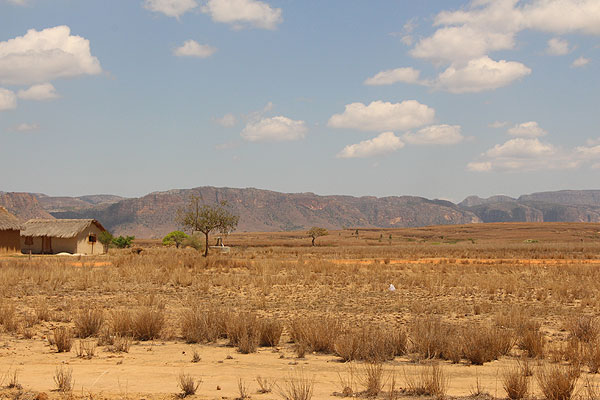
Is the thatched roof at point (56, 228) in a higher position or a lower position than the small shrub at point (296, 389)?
higher

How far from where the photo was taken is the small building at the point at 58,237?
49.8 metres

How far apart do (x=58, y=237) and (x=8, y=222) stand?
449 cm

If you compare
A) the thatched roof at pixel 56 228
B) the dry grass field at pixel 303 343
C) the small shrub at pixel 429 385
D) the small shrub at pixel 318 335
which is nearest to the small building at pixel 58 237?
the thatched roof at pixel 56 228

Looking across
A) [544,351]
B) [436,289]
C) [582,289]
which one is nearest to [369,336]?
[544,351]

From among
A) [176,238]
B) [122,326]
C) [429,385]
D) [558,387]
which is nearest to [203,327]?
[122,326]

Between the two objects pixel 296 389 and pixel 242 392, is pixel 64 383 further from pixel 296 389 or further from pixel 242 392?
pixel 296 389

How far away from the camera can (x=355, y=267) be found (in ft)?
101

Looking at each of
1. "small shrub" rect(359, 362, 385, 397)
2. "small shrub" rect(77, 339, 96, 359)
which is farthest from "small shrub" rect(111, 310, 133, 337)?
"small shrub" rect(359, 362, 385, 397)

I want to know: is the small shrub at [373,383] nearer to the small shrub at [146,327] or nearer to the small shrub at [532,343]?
the small shrub at [532,343]

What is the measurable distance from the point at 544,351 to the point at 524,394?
350 centimetres

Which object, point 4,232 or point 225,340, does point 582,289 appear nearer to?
point 225,340

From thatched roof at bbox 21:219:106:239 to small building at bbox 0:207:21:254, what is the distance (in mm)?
2800

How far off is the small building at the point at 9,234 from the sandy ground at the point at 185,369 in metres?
38.6

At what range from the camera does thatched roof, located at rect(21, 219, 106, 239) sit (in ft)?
163
